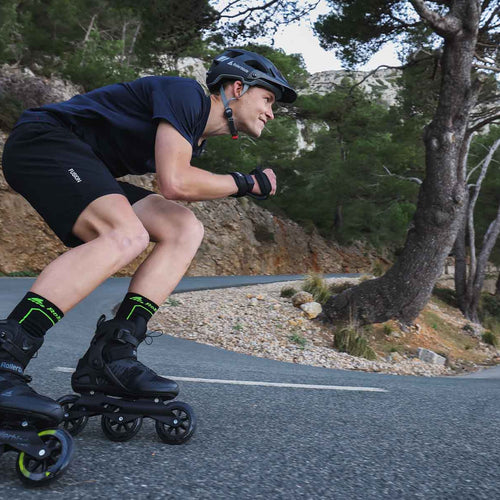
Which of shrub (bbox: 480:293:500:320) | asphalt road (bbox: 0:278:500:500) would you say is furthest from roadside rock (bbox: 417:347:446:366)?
shrub (bbox: 480:293:500:320)

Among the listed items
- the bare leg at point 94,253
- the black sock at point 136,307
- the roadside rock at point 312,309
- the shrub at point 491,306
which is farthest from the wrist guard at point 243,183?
the shrub at point 491,306

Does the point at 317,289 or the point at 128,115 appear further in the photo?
the point at 317,289

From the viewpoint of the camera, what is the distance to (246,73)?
8.38 ft

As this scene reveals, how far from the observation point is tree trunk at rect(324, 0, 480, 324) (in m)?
9.65

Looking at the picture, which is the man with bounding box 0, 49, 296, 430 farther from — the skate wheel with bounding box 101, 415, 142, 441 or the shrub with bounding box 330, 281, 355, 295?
the shrub with bounding box 330, 281, 355, 295

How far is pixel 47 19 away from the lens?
925 inches

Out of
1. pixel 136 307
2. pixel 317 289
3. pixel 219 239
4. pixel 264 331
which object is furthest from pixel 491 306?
pixel 136 307

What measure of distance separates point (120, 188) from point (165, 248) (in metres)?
0.37

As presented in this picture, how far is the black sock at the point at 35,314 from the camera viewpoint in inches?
78.3

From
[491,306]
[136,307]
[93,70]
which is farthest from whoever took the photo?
[491,306]

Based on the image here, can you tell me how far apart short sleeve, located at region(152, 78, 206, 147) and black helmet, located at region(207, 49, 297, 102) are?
0.56 ft

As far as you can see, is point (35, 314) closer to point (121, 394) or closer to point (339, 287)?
point (121, 394)

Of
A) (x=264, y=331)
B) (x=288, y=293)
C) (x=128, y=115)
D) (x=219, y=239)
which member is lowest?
(x=219, y=239)

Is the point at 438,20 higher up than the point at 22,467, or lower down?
higher up
